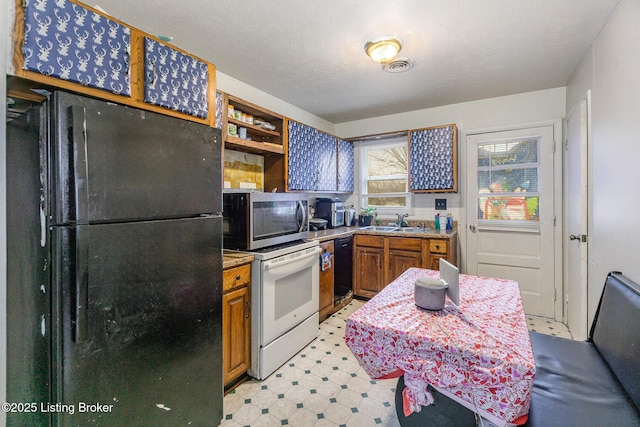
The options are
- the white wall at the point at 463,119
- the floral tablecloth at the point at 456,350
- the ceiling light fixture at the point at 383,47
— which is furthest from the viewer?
the white wall at the point at 463,119

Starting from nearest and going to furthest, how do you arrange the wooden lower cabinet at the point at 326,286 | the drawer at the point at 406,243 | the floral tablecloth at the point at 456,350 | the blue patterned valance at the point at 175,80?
1. the floral tablecloth at the point at 456,350
2. the blue patterned valance at the point at 175,80
3. the wooden lower cabinet at the point at 326,286
4. the drawer at the point at 406,243

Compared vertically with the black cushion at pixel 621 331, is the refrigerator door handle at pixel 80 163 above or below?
above

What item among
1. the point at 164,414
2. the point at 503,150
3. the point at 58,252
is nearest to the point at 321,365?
the point at 164,414

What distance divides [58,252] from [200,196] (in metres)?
0.59

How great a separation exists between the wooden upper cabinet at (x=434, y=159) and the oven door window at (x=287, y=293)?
1686mm

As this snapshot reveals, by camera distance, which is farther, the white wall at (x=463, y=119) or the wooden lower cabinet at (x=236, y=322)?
the white wall at (x=463, y=119)

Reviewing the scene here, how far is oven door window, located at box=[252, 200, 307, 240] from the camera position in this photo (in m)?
2.11

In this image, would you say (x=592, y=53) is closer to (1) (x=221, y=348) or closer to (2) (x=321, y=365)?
(2) (x=321, y=365)

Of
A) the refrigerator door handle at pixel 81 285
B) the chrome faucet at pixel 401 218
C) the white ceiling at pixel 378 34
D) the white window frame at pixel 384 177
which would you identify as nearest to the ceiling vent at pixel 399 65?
the white ceiling at pixel 378 34

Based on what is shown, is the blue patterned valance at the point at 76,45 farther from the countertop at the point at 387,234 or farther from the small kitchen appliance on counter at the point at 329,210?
the small kitchen appliance on counter at the point at 329,210

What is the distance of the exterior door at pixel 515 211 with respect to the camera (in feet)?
9.74

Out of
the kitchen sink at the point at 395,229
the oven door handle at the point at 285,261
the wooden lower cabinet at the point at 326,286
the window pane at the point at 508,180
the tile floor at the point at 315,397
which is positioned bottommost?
the tile floor at the point at 315,397

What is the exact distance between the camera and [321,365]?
220cm

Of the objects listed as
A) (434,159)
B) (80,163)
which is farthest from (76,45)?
(434,159)
